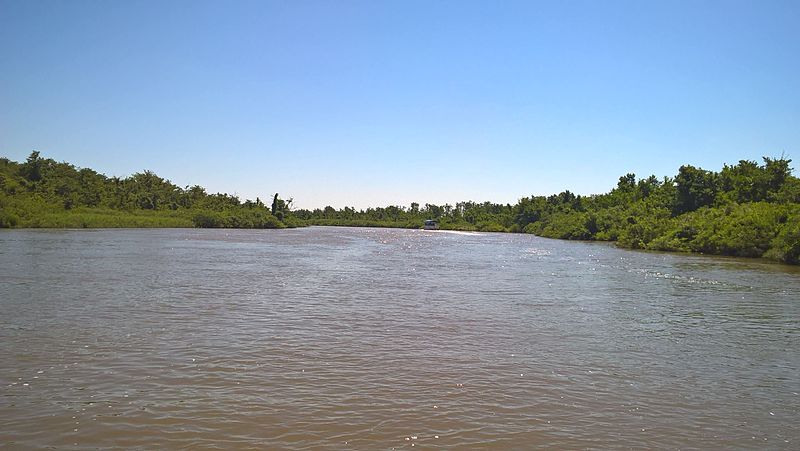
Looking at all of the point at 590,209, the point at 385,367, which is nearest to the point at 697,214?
the point at 590,209

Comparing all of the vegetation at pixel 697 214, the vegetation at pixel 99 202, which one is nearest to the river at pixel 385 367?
the vegetation at pixel 697 214

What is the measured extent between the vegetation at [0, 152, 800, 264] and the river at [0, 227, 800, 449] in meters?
29.2

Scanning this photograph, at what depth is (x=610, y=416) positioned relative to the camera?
8.00 meters

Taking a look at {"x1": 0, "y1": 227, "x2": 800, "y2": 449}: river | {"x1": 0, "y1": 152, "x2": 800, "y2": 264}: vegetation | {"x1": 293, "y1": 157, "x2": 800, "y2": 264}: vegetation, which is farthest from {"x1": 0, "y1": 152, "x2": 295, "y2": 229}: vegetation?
{"x1": 293, "y1": 157, "x2": 800, "y2": 264}: vegetation

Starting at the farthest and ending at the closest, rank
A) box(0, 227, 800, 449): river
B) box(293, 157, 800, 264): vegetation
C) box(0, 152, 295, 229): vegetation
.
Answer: box(0, 152, 295, 229): vegetation
box(293, 157, 800, 264): vegetation
box(0, 227, 800, 449): river

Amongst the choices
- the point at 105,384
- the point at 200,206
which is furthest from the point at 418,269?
the point at 200,206

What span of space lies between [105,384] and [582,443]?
7.18 metres

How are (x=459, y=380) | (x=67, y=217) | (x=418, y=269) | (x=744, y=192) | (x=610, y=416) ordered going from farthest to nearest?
(x=67, y=217)
(x=744, y=192)
(x=418, y=269)
(x=459, y=380)
(x=610, y=416)

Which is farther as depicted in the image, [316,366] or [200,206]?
[200,206]

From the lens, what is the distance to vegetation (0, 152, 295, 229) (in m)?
67.9

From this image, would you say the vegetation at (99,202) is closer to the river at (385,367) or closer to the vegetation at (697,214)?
the river at (385,367)

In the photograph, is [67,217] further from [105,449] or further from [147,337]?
[105,449]

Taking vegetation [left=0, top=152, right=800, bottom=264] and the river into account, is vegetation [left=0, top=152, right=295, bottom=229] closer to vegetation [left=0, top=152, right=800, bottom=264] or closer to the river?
vegetation [left=0, top=152, right=800, bottom=264]

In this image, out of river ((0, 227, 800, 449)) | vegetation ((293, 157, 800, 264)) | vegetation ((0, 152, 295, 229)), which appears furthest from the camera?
vegetation ((0, 152, 295, 229))
